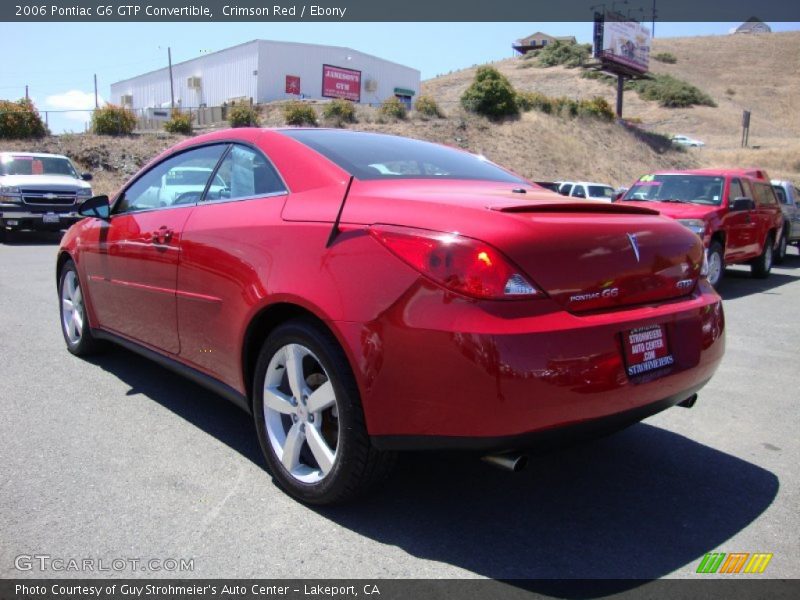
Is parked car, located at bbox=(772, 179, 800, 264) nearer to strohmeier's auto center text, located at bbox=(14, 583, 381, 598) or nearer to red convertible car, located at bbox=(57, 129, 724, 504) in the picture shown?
red convertible car, located at bbox=(57, 129, 724, 504)

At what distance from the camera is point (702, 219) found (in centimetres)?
945

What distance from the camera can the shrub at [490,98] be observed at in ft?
128

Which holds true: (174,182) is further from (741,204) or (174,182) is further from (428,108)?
(428,108)

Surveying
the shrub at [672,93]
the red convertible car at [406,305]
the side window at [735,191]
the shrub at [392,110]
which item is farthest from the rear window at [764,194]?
the shrub at [672,93]

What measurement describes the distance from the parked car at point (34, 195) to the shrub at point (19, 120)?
559 inches

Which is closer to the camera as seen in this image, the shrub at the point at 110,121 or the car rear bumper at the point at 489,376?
the car rear bumper at the point at 489,376

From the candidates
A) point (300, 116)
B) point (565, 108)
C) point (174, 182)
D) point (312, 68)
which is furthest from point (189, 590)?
point (312, 68)

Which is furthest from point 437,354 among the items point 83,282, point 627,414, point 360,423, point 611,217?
point 83,282

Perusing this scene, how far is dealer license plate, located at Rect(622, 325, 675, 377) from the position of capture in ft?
8.72

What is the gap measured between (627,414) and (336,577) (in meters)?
1.24

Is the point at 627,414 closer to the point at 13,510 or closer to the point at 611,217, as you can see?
the point at 611,217

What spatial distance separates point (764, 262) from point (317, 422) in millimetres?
11086

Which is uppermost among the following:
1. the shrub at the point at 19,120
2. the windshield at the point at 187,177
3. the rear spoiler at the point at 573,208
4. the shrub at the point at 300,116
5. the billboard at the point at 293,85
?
the billboard at the point at 293,85

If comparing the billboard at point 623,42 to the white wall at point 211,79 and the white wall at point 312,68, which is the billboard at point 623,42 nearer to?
the white wall at point 312,68
